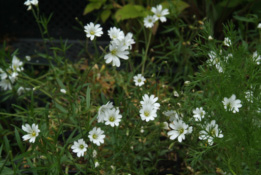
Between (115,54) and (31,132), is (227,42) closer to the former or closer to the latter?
(115,54)

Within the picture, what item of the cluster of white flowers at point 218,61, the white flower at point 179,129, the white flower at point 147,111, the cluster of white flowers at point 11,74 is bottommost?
the white flower at point 179,129

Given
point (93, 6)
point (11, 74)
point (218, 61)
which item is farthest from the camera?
point (93, 6)

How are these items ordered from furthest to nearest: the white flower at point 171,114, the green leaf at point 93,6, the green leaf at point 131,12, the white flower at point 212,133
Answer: the green leaf at point 93,6, the green leaf at point 131,12, the white flower at point 171,114, the white flower at point 212,133

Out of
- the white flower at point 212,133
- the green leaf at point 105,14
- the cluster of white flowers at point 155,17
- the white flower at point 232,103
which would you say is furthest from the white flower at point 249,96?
the green leaf at point 105,14

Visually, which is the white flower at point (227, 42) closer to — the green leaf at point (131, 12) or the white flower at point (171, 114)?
the white flower at point (171, 114)

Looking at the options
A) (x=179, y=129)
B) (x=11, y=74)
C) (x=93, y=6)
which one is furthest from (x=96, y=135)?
(x=93, y=6)

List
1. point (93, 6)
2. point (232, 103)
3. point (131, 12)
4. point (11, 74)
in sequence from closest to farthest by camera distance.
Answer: point (232, 103) < point (11, 74) < point (131, 12) < point (93, 6)

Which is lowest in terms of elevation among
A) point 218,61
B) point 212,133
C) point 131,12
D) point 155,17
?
point 212,133

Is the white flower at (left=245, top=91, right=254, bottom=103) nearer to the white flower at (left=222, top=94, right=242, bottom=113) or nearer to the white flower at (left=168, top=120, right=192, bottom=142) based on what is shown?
the white flower at (left=222, top=94, right=242, bottom=113)

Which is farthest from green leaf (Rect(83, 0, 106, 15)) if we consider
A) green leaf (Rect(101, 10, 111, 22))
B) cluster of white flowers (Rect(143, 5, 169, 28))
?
cluster of white flowers (Rect(143, 5, 169, 28))
